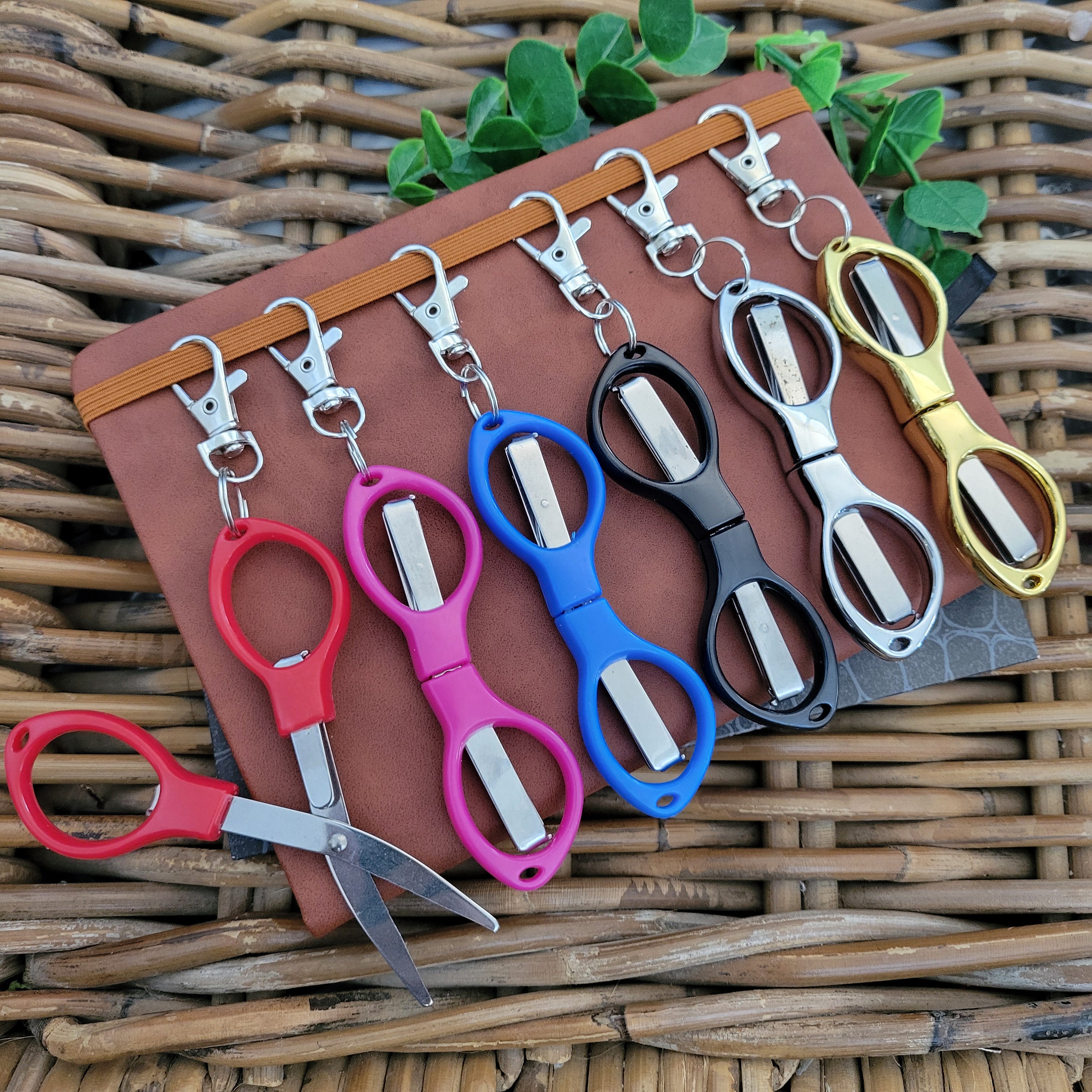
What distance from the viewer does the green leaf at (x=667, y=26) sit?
1.94ft

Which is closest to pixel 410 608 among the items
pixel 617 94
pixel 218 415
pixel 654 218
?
pixel 218 415

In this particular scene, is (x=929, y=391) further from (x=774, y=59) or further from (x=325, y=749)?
(x=325, y=749)

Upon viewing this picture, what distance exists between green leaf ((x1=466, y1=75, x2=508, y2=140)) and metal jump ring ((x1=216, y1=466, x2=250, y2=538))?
0.31m

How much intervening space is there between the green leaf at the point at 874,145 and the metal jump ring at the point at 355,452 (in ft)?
1.44

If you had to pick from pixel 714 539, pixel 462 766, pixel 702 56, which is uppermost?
pixel 702 56

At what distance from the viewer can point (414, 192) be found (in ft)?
2.06

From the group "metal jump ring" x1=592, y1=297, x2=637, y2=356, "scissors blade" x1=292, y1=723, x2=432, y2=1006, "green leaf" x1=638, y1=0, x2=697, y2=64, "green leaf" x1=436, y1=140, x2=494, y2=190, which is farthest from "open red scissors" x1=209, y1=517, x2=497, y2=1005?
"green leaf" x1=638, y1=0, x2=697, y2=64

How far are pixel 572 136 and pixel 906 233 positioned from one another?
0.27 metres

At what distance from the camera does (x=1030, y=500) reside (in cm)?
57

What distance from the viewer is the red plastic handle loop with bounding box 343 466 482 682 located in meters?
0.49

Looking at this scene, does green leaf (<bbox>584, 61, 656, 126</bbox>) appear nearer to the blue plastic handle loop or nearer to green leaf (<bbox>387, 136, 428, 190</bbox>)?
green leaf (<bbox>387, 136, 428, 190</bbox>)

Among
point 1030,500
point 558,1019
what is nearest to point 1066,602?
point 1030,500

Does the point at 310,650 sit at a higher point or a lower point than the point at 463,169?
lower

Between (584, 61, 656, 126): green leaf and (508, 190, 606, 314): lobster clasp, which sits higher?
(584, 61, 656, 126): green leaf
